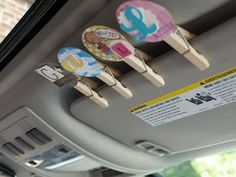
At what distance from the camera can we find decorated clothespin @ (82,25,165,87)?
0.79 metres

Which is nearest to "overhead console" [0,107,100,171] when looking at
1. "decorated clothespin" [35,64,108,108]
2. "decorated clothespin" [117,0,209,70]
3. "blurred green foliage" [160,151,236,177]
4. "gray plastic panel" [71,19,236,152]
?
"gray plastic panel" [71,19,236,152]

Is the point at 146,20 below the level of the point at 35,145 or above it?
below

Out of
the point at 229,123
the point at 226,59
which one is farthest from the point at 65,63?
the point at 229,123

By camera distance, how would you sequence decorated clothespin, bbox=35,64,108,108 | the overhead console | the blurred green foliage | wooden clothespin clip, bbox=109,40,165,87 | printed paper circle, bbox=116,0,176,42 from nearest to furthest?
printed paper circle, bbox=116,0,176,42 < wooden clothespin clip, bbox=109,40,165,87 < decorated clothespin, bbox=35,64,108,108 < the overhead console < the blurred green foliage

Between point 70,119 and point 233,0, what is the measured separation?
688 millimetres

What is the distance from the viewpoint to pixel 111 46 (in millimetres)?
805

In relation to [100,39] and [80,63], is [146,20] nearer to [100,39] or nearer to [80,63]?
[100,39]

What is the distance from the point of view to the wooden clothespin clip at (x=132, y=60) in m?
0.80

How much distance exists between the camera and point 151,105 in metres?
1.04

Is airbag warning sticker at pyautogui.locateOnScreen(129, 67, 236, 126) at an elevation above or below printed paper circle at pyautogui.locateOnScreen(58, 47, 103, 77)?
below

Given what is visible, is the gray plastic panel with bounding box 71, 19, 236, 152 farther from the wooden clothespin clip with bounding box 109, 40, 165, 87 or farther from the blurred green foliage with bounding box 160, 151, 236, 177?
the blurred green foliage with bounding box 160, 151, 236, 177

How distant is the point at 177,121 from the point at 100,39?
16.5 inches

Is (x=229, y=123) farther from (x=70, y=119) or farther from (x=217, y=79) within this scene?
(x=70, y=119)

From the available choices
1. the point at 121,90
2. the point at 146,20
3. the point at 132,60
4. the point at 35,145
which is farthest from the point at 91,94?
the point at 35,145
